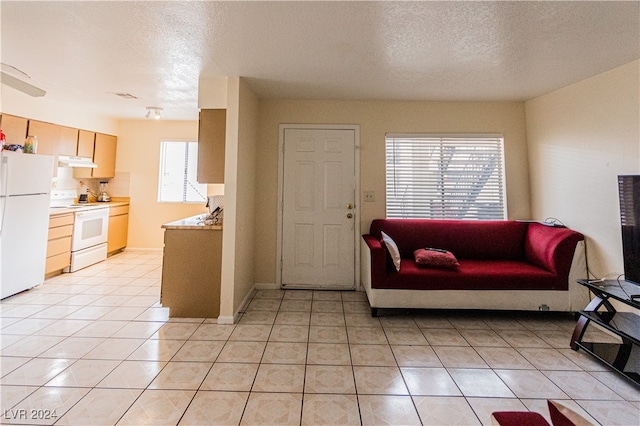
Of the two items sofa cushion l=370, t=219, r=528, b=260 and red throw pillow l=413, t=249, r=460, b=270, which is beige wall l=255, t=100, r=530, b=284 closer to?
sofa cushion l=370, t=219, r=528, b=260

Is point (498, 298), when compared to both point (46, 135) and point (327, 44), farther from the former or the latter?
point (46, 135)

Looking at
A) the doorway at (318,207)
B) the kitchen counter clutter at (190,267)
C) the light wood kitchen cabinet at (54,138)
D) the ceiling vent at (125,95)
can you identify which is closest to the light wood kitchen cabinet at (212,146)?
the kitchen counter clutter at (190,267)

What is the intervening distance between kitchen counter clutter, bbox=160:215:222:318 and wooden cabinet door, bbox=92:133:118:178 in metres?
3.22

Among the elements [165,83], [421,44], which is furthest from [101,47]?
[421,44]

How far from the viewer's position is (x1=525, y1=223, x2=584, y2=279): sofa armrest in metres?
2.49

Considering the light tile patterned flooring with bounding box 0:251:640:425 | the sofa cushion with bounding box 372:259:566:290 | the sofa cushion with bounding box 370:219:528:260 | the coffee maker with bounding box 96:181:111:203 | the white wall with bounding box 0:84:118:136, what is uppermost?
the white wall with bounding box 0:84:118:136

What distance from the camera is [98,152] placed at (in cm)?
451

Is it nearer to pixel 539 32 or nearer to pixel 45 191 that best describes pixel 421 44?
pixel 539 32

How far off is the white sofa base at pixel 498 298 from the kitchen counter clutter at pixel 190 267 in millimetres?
1628

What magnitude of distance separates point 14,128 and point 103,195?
5.62 feet

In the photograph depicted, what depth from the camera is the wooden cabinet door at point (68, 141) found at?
390 cm

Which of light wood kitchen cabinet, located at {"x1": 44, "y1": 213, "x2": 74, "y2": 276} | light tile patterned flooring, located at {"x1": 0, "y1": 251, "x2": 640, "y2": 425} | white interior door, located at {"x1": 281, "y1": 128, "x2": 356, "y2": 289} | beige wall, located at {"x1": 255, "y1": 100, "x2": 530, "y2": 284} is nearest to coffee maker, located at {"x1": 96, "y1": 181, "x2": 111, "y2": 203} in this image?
light wood kitchen cabinet, located at {"x1": 44, "y1": 213, "x2": 74, "y2": 276}

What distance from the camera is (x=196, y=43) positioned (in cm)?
207

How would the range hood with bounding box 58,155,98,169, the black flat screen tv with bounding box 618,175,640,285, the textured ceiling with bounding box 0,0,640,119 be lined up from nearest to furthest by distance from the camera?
the textured ceiling with bounding box 0,0,640,119
the black flat screen tv with bounding box 618,175,640,285
the range hood with bounding box 58,155,98,169
